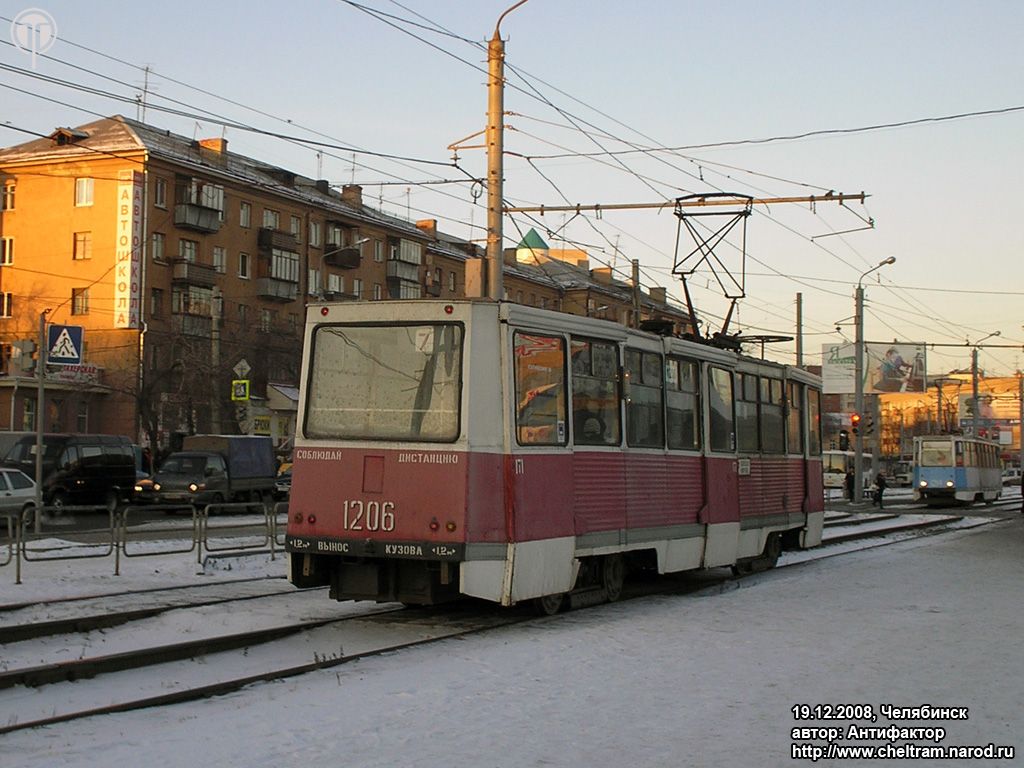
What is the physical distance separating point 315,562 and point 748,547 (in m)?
7.26

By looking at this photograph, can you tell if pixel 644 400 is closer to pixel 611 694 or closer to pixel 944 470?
pixel 611 694

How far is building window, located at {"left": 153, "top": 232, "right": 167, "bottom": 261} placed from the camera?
54.1m

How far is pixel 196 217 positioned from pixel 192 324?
15.9ft

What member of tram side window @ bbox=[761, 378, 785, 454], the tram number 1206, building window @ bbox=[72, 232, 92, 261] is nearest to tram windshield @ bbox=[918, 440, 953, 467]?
tram side window @ bbox=[761, 378, 785, 454]

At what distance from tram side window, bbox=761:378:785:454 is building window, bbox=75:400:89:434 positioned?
132 ft

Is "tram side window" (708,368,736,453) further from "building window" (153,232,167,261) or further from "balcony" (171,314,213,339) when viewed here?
"building window" (153,232,167,261)

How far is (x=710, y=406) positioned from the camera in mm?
15891

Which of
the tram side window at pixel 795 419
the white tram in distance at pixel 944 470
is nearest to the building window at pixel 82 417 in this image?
the white tram in distance at pixel 944 470

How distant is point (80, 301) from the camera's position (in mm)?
53938

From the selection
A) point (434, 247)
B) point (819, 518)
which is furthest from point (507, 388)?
point (434, 247)

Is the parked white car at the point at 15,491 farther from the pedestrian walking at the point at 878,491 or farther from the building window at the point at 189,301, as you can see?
the pedestrian walking at the point at 878,491

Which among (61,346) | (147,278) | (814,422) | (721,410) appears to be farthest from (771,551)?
(147,278)

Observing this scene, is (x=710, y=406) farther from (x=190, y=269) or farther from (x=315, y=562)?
(x=190, y=269)

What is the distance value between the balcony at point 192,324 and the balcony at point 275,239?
6127 mm
